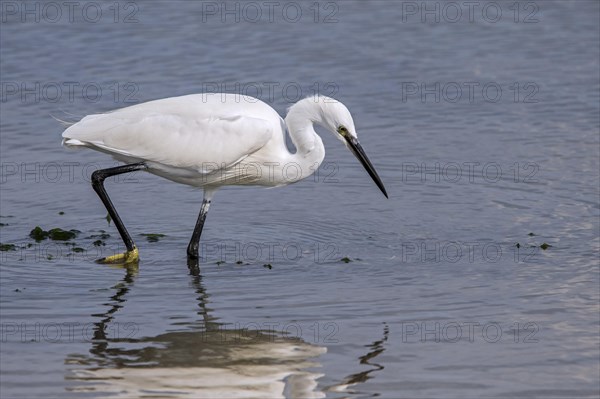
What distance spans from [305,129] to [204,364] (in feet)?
8.47

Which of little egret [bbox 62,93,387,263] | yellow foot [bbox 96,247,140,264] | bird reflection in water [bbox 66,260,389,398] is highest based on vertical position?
little egret [bbox 62,93,387,263]

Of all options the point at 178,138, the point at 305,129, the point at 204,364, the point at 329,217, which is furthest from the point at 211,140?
the point at 204,364

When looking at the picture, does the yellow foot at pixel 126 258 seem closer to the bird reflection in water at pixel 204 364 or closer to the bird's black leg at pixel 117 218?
the bird's black leg at pixel 117 218

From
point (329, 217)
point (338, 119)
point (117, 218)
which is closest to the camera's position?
point (338, 119)

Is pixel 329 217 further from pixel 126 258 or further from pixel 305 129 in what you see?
pixel 126 258

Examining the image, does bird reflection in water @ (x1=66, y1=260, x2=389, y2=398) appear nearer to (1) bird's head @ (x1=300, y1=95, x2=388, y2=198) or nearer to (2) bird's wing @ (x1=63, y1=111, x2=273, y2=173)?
(2) bird's wing @ (x1=63, y1=111, x2=273, y2=173)

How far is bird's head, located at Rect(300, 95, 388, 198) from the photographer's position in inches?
339

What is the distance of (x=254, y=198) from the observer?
1072 centimetres

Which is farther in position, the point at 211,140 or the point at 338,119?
the point at 211,140

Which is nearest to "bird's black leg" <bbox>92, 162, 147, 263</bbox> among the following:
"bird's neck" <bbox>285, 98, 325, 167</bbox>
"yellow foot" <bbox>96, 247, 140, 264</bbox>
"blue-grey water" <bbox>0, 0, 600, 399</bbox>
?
"yellow foot" <bbox>96, 247, 140, 264</bbox>

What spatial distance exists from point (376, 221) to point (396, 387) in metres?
3.56

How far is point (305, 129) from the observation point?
892cm

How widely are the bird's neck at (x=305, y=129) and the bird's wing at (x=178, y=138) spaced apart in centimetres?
21

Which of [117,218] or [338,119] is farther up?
[338,119]
